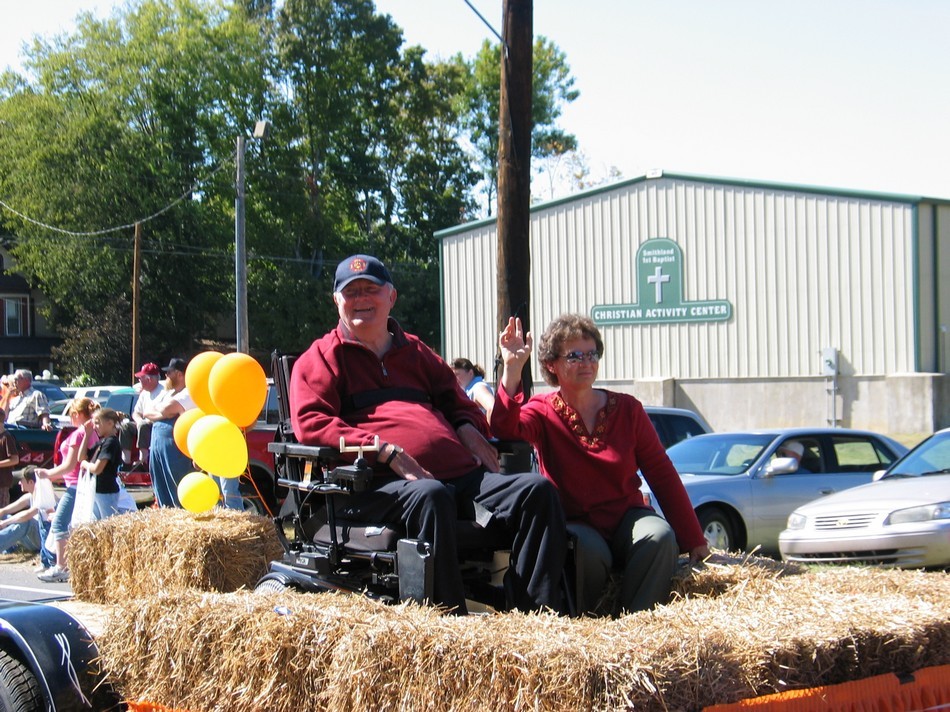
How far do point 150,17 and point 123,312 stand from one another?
14.1 meters

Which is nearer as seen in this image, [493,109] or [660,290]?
[660,290]

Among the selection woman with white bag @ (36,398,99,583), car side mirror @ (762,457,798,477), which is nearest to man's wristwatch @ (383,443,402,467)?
woman with white bag @ (36,398,99,583)

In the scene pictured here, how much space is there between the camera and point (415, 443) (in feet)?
15.3

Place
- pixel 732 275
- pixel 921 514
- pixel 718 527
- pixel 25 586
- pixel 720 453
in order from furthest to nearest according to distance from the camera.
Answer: pixel 732 275 → pixel 720 453 → pixel 718 527 → pixel 25 586 → pixel 921 514

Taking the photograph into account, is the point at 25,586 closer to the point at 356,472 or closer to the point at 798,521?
the point at 798,521

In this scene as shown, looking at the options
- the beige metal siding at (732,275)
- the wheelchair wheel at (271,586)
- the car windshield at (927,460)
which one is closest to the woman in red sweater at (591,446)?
the wheelchair wheel at (271,586)

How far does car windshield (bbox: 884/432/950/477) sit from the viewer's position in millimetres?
9945

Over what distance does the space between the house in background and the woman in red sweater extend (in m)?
58.3

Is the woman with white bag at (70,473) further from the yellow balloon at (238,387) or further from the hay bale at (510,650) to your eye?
the hay bale at (510,650)

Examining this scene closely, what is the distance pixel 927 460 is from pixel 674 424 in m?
4.50

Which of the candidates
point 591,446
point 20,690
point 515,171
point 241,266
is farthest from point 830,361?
point 20,690

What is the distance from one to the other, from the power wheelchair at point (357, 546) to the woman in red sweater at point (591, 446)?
18 centimetres

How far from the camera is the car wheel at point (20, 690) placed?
163 inches

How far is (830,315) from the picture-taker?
3025 cm
